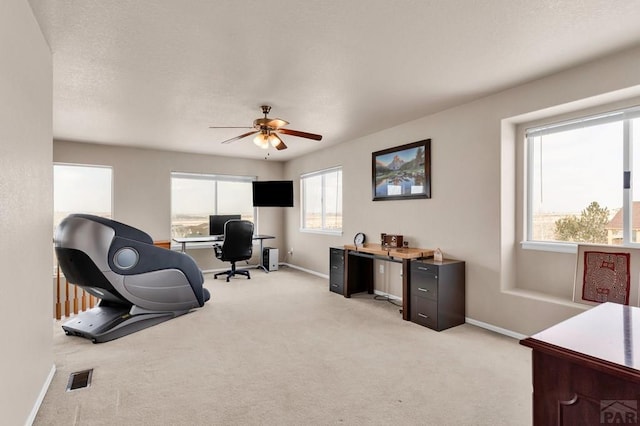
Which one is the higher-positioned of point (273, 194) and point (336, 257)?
point (273, 194)

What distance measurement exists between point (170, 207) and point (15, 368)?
498 cm

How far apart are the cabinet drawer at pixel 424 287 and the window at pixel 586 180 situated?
112 cm

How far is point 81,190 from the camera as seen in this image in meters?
5.65

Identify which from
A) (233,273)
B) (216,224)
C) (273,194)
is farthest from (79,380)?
(273,194)

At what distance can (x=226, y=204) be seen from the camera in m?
7.10

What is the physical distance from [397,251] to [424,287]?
24.1 inches

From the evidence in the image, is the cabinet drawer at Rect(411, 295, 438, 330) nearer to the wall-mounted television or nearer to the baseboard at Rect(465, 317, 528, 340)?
the baseboard at Rect(465, 317, 528, 340)

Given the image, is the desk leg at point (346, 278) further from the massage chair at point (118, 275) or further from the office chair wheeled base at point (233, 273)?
the massage chair at point (118, 275)

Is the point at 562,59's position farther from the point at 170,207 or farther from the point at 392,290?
the point at 170,207

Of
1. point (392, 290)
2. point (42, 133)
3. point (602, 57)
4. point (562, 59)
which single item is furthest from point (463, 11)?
point (392, 290)

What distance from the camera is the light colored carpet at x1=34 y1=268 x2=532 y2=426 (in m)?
2.02

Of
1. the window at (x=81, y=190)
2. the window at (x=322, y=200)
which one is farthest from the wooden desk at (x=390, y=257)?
the window at (x=81, y=190)

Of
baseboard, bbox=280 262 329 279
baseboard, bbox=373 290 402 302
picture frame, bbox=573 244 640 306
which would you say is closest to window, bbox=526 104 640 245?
picture frame, bbox=573 244 640 306

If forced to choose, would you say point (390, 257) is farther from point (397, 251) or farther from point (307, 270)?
point (307, 270)
